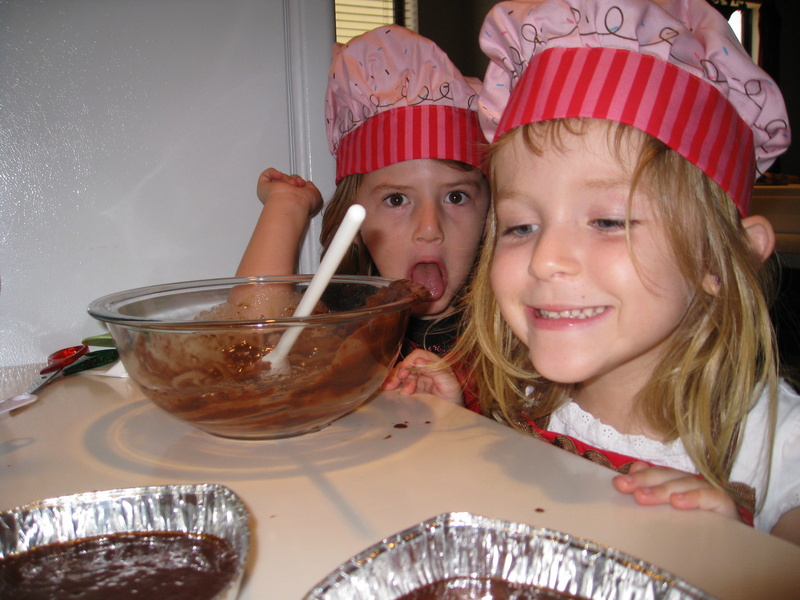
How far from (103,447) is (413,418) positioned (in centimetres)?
35

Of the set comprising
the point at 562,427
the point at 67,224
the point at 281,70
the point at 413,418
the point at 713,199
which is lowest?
the point at 562,427

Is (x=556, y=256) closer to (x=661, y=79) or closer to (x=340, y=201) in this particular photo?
(x=661, y=79)

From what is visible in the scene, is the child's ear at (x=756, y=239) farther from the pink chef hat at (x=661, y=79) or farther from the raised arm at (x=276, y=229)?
the raised arm at (x=276, y=229)

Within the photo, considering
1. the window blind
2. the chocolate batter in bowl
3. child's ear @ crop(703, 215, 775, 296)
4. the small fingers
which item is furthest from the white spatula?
the window blind

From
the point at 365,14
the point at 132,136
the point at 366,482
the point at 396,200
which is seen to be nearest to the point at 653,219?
the point at 366,482

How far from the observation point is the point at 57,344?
1229 millimetres

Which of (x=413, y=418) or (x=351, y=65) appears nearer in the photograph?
(x=413, y=418)

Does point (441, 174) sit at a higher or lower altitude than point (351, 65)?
lower

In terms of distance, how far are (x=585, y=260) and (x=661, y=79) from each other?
0.72 feet

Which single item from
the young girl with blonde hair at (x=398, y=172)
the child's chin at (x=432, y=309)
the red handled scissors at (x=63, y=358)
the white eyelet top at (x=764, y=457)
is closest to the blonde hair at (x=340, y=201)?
the young girl with blonde hair at (x=398, y=172)

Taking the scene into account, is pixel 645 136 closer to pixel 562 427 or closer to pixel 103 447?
pixel 562 427

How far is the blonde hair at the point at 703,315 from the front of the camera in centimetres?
72

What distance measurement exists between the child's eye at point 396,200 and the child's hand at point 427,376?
1.49ft

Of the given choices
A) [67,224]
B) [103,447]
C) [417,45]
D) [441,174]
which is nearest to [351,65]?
[417,45]
